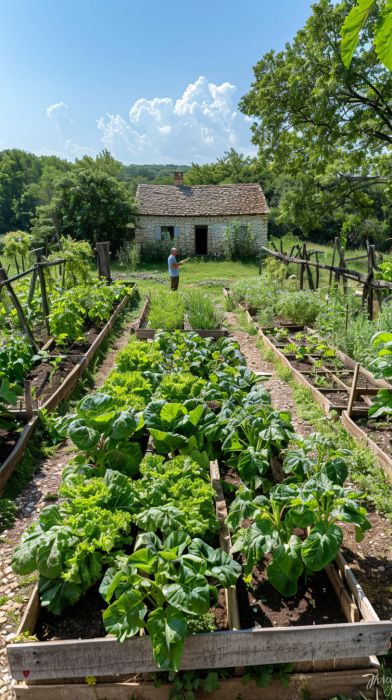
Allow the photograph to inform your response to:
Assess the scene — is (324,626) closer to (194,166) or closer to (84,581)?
(84,581)

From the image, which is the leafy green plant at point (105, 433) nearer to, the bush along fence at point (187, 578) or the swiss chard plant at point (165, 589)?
the bush along fence at point (187, 578)

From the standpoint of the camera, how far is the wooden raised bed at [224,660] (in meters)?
2.45

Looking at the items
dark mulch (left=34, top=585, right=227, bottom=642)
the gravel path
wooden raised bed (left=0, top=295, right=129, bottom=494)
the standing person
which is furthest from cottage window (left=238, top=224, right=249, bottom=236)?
dark mulch (left=34, top=585, right=227, bottom=642)

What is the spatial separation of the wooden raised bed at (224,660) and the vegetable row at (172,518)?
184mm

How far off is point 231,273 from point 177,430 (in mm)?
16425

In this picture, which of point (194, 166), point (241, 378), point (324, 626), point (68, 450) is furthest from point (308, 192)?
point (194, 166)

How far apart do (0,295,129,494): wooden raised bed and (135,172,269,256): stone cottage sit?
1536 centimetres

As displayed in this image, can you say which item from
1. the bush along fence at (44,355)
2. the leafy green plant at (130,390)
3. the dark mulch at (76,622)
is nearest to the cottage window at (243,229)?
the bush along fence at (44,355)

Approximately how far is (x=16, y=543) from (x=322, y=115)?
1406 centimetres

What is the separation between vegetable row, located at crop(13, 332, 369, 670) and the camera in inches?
97.6

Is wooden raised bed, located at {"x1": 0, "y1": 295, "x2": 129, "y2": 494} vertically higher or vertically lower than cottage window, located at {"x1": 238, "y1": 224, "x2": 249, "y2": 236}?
lower

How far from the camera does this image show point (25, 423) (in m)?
5.41

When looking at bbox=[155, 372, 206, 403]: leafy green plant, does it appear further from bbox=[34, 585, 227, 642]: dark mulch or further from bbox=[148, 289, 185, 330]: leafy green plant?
bbox=[148, 289, 185, 330]: leafy green plant

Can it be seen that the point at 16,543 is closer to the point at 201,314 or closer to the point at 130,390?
the point at 130,390
